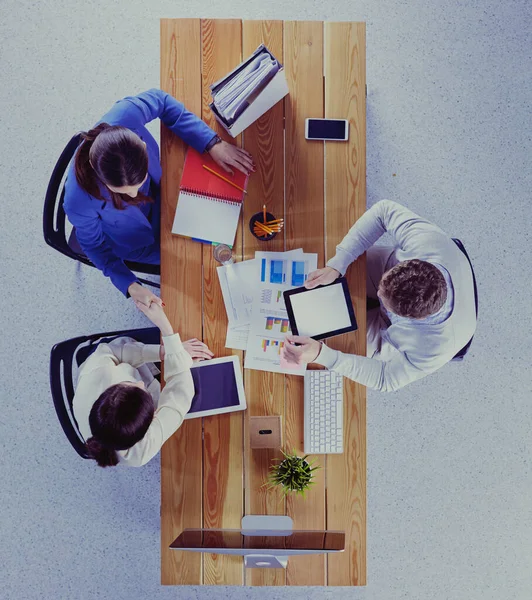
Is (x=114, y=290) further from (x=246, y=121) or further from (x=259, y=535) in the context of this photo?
(x=259, y=535)

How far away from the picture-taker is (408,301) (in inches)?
57.4

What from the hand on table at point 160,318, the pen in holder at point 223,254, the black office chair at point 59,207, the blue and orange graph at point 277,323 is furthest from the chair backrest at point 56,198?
the blue and orange graph at point 277,323

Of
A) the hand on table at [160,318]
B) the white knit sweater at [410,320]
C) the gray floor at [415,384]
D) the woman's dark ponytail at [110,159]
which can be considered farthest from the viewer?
the gray floor at [415,384]

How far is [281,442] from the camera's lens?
1.72 m

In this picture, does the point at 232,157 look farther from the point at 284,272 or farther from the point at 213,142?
the point at 284,272

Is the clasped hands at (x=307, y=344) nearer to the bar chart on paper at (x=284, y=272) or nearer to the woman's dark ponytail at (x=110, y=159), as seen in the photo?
the bar chart on paper at (x=284, y=272)

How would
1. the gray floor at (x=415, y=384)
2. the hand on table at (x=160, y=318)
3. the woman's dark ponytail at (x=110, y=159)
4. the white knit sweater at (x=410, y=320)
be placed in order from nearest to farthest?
the woman's dark ponytail at (x=110, y=159), the white knit sweater at (x=410, y=320), the hand on table at (x=160, y=318), the gray floor at (x=415, y=384)

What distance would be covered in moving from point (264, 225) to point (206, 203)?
8.6 inches

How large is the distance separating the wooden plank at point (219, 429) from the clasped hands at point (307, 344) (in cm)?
22

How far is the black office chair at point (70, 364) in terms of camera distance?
167cm

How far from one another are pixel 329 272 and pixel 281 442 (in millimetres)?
592

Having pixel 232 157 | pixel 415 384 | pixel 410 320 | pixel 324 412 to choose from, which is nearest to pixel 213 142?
pixel 232 157

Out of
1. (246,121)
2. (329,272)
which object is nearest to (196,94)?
(246,121)

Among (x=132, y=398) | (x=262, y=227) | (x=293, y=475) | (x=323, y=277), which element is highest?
(x=262, y=227)
